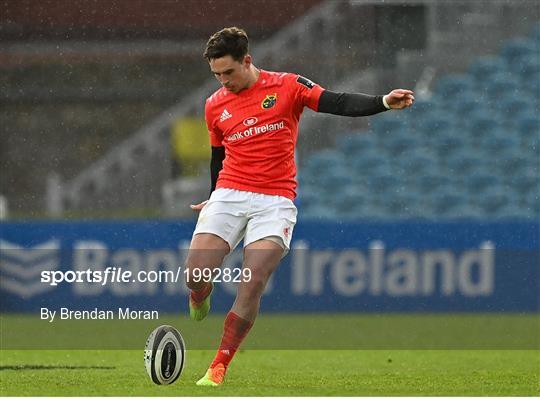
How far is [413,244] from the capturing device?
10305 millimetres

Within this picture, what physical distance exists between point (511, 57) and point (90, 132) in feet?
14.0

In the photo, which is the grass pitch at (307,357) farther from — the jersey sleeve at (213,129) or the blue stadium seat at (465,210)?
the blue stadium seat at (465,210)

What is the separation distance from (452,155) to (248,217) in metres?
6.94

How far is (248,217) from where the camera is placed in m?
5.85

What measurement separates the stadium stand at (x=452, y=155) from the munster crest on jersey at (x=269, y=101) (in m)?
5.96

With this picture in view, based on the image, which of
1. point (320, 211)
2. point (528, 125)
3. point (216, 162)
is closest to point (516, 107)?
point (528, 125)

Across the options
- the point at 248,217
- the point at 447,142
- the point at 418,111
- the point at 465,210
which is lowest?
the point at 465,210

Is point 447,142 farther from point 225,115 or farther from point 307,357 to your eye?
point 225,115

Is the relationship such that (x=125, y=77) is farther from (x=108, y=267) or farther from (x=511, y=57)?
(x=511, y=57)

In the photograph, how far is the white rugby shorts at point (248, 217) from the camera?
19.0ft

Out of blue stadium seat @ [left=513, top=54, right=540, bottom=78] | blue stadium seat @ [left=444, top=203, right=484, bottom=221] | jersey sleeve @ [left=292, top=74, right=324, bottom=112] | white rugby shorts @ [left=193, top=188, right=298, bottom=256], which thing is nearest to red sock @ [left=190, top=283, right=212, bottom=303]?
white rugby shorts @ [left=193, top=188, right=298, bottom=256]

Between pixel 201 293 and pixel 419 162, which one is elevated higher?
pixel 201 293

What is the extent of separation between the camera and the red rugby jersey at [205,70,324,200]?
5.88m

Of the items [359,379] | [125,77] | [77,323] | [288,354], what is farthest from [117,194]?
[359,379]
